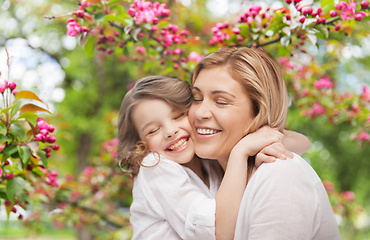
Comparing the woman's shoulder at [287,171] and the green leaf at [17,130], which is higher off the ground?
the woman's shoulder at [287,171]

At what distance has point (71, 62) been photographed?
807cm

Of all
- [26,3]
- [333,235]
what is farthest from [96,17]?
[26,3]

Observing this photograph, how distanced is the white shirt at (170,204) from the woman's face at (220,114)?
0.21 m

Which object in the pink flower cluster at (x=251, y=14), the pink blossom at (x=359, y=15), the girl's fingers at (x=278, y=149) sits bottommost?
the girl's fingers at (x=278, y=149)

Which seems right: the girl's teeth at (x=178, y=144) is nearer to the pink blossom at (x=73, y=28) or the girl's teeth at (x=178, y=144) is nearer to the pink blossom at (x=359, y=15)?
the pink blossom at (x=73, y=28)

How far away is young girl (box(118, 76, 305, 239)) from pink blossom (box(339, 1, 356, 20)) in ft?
2.42

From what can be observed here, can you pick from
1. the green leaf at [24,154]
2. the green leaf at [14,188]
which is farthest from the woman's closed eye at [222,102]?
the green leaf at [14,188]

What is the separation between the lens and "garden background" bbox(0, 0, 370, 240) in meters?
1.70

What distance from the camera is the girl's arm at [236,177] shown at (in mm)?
1326

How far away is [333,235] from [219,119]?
2.44ft

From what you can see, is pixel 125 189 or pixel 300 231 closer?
pixel 300 231

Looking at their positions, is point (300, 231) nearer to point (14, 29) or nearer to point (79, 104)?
point (79, 104)

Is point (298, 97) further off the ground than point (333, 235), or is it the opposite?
point (333, 235)

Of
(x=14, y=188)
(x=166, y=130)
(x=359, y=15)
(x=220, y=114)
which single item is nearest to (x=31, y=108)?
(x=14, y=188)
